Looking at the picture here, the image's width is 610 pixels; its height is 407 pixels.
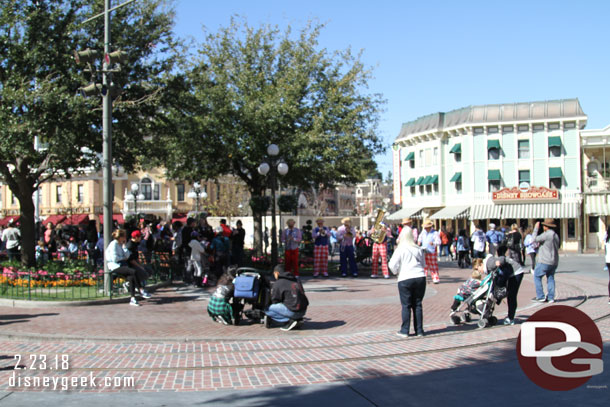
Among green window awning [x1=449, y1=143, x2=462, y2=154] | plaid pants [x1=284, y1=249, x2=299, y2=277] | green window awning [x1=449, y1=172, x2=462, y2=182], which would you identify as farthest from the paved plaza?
green window awning [x1=449, y1=143, x2=462, y2=154]

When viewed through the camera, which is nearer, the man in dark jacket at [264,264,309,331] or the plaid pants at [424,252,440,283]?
the man in dark jacket at [264,264,309,331]

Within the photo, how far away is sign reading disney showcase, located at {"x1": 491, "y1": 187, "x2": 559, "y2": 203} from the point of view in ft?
140

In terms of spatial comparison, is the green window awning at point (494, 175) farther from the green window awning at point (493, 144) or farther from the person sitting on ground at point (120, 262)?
the person sitting on ground at point (120, 262)

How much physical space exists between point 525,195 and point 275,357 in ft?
129

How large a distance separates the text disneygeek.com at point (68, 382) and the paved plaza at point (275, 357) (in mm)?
43

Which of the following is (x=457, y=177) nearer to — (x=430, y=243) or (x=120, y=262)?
(x=430, y=243)

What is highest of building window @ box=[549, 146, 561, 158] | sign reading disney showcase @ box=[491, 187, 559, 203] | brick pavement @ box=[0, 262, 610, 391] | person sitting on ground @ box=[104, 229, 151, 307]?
building window @ box=[549, 146, 561, 158]

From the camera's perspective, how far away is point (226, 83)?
23.9m

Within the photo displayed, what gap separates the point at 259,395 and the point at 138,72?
44.3 feet

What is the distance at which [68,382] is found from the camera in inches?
255

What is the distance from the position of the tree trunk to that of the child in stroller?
29.4 feet

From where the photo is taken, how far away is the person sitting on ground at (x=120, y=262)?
12.5 m

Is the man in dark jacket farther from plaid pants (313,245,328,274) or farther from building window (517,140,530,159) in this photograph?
building window (517,140,530,159)

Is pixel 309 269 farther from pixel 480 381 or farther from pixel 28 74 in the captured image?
pixel 480 381
